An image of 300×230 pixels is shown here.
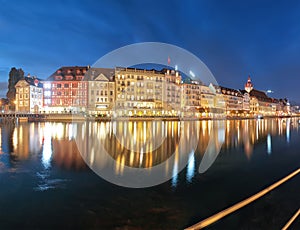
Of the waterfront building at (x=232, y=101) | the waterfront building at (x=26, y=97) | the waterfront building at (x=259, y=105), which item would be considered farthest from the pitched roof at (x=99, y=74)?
the waterfront building at (x=259, y=105)

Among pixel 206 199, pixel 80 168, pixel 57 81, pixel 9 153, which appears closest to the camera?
pixel 206 199

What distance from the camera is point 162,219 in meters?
6.51

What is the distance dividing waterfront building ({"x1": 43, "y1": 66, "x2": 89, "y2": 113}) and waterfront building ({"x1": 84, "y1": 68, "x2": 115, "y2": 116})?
175 cm

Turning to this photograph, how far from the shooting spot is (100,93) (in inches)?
2977

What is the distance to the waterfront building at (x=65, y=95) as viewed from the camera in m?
74.8

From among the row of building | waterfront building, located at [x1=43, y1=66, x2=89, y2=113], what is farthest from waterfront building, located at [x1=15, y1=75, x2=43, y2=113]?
waterfront building, located at [x1=43, y1=66, x2=89, y2=113]

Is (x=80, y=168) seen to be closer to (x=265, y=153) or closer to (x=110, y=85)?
(x=265, y=153)

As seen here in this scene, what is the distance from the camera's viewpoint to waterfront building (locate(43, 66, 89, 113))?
245 ft

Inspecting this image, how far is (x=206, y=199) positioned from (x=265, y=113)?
16560cm

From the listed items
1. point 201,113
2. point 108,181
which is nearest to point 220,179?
point 108,181

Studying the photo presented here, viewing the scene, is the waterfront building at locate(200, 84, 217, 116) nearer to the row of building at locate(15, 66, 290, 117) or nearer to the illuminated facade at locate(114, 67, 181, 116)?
the row of building at locate(15, 66, 290, 117)

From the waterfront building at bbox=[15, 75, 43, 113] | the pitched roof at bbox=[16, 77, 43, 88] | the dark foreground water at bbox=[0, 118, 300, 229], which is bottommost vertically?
the dark foreground water at bbox=[0, 118, 300, 229]

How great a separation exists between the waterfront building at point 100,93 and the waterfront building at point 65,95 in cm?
175

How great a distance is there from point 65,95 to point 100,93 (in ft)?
35.2
